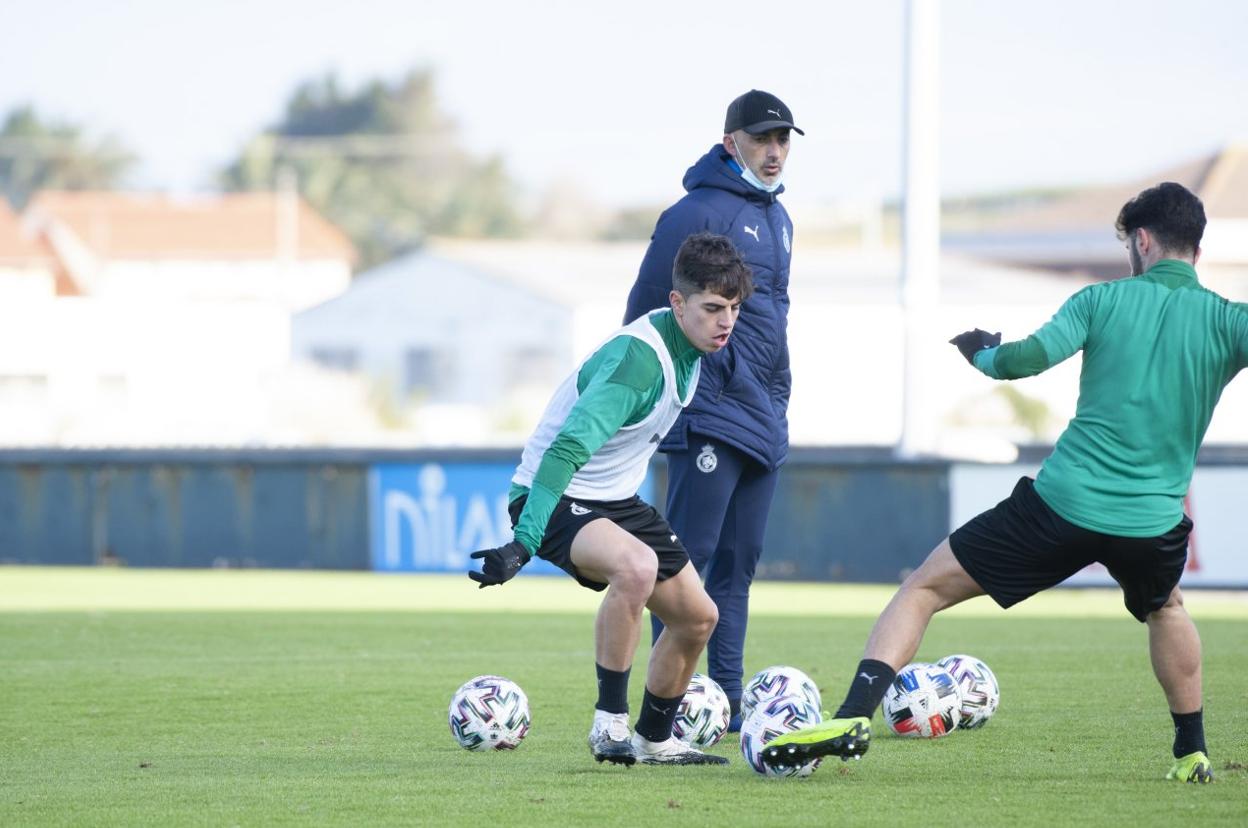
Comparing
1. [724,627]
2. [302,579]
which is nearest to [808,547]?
[302,579]

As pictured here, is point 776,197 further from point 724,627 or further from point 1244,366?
point 1244,366

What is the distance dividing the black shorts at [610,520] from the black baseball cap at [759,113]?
182cm

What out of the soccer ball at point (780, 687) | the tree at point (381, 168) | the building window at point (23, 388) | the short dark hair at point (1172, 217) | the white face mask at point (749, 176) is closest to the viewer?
the short dark hair at point (1172, 217)

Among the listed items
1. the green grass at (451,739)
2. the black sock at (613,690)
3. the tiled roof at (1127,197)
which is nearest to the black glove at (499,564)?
the green grass at (451,739)

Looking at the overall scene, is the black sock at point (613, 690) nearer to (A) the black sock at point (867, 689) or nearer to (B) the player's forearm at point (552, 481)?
(B) the player's forearm at point (552, 481)

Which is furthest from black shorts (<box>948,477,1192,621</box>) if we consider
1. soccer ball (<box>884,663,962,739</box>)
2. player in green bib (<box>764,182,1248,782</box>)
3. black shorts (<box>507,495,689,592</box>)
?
soccer ball (<box>884,663,962,739</box>)

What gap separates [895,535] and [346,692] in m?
9.69

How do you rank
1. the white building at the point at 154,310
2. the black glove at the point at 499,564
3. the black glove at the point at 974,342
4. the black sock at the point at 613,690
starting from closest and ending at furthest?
1. the black glove at the point at 499,564
2. the black glove at the point at 974,342
3. the black sock at the point at 613,690
4. the white building at the point at 154,310

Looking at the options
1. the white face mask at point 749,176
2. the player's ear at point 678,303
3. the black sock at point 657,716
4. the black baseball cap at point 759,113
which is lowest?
the black sock at point 657,716

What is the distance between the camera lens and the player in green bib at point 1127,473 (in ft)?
21.8

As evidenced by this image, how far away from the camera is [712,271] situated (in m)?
6.91

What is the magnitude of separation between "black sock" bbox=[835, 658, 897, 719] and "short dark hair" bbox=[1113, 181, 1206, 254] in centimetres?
176

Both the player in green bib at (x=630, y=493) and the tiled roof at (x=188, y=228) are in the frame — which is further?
the tiled roof at (x=188, y=228)

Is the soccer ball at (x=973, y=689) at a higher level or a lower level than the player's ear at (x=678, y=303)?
lower
